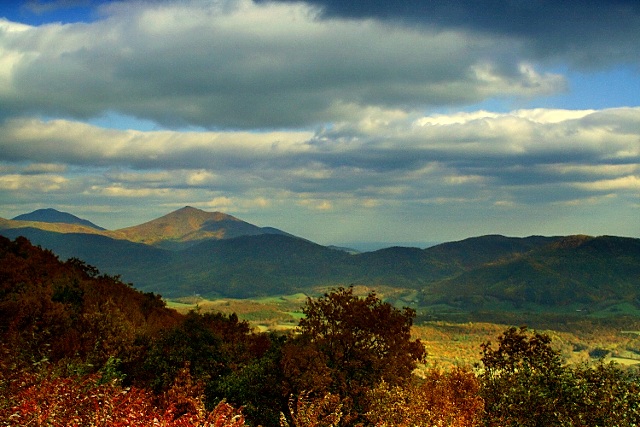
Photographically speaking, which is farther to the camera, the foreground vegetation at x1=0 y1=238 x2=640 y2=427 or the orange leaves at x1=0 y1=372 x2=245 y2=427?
the foreground vegetation at x1=0 y1=238 x2=640 y2=427

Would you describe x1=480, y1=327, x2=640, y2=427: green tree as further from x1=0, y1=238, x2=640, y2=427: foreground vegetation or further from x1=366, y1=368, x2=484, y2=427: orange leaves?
x1=366, y1=368, x2=484, y2=427: orange leaves

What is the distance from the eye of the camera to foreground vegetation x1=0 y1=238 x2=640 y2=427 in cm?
2739

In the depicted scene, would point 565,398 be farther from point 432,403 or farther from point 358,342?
point 358,342

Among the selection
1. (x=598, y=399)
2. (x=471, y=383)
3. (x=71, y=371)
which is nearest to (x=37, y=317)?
(x=71, y=371)

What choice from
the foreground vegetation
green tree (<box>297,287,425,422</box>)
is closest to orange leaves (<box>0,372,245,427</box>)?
the foreground vegetation

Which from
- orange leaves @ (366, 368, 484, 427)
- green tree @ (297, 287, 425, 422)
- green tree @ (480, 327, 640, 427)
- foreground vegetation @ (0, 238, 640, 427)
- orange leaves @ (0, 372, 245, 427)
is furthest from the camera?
green tree @ (297, 287, 425, 422)

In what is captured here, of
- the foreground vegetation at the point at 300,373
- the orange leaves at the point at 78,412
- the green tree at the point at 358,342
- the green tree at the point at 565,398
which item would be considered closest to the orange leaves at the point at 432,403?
the foreground vegetation at the point at 300,373

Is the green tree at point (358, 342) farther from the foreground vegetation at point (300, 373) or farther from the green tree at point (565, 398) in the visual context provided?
the green tree at point (565, 398)

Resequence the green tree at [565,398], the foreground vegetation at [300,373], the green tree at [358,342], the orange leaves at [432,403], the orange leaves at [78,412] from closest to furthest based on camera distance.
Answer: the orange leaves at [78,412], the orange leaves at [432,403], the green tree at [565,398], the foreground vegetation at [300,373], the green tree at [358,342]

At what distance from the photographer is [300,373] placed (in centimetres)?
4109

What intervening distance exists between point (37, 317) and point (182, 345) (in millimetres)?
14721

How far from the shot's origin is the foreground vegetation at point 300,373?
89.9 ft

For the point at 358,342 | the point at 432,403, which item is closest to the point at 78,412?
the point at 432,403

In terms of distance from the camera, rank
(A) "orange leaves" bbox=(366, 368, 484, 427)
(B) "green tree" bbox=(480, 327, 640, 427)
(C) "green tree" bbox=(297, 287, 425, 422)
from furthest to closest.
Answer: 1. (C) "green tree" bbox=(297, 287, 425, 422)
2. (B) "green tree" bbox=(480, 327, 640, 427)
3. (A) "orange leaves" bbox=(366, 368, 484, 427)
